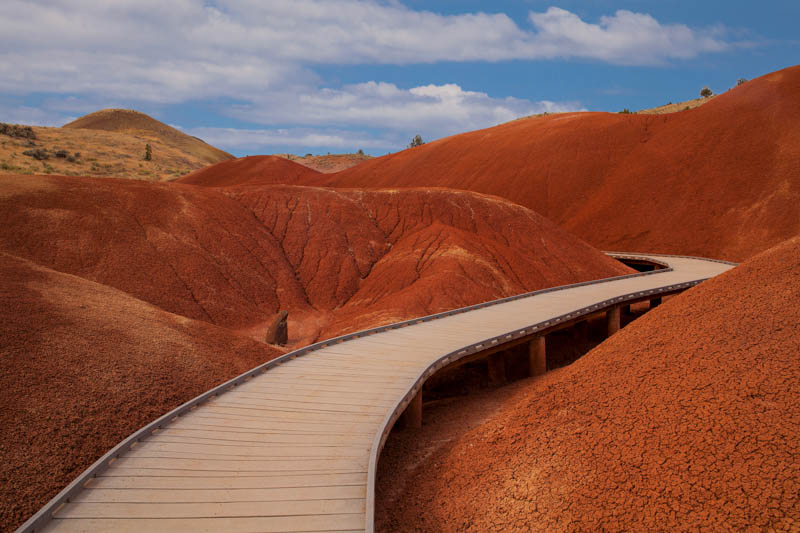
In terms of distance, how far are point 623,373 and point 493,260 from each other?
1691 centimetres

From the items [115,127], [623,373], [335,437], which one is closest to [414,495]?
[335,437]

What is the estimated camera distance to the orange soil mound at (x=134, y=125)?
10981 cm

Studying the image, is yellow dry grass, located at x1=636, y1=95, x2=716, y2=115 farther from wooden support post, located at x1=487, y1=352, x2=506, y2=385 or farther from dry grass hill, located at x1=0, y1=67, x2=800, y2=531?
wooden support post, located at x1=487, y1=352, x2=506, y2=385

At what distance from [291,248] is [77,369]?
1669 centimetres

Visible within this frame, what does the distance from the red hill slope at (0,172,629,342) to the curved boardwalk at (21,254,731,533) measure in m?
8.94

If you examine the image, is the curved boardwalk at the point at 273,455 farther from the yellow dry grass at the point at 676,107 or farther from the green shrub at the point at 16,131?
the yellow dry grass at the point at 676,107

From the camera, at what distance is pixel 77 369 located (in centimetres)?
930

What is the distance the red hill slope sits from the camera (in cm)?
1906

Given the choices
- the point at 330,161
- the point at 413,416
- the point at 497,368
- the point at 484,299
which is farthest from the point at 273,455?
the point at 330,161

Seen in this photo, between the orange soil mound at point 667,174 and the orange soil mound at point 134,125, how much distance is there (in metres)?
70.7

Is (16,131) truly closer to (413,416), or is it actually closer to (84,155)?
(84,155)

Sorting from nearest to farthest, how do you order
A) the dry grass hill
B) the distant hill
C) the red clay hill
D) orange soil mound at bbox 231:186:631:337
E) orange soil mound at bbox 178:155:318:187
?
the dry grass hill < the red clay hill < orange soil mound at bbox 231:186:631:337 < the distant hill < orange soil mound at bbox 178:155:318:187

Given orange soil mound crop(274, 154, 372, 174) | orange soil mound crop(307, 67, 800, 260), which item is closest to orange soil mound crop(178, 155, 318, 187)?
orange soil mound crop(307, 67, 800, 260)

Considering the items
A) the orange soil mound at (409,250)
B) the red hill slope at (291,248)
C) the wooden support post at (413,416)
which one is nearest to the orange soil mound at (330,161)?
the red hill slope at (291,248)
